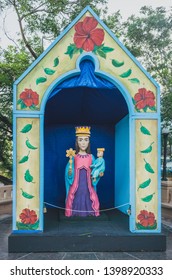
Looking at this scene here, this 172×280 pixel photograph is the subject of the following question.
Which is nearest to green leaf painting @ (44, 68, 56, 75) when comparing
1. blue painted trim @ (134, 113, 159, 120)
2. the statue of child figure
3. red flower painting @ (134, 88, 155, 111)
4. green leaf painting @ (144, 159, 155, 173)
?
red flower painting @ (134, 88, 155, 111)

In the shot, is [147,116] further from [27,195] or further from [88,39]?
[27,195]

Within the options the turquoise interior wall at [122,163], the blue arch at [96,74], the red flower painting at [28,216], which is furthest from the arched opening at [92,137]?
the red flower painting at [28,216]

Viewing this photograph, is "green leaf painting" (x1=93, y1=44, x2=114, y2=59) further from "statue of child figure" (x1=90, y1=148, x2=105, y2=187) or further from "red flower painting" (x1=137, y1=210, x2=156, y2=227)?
"red flower painting" (x1=137, y1=210, x2=156, y2=227)

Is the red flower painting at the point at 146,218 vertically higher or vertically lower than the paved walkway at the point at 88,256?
higher

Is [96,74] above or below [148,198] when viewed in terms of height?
above

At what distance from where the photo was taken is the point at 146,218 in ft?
16.2

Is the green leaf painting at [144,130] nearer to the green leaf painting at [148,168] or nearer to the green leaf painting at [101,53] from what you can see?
the green leaf painting at [148,168]

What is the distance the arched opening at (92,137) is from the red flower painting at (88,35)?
3.99 feet

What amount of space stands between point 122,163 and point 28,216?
2526 mm

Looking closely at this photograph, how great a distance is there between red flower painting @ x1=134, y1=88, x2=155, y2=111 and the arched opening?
1.04m

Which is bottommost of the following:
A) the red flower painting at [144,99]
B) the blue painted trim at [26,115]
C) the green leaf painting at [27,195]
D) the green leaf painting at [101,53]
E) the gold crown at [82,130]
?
the green leaf painting at [27,195]

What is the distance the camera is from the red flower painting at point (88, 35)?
201 inches

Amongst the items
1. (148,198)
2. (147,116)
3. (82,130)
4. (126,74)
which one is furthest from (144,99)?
(148,198)
